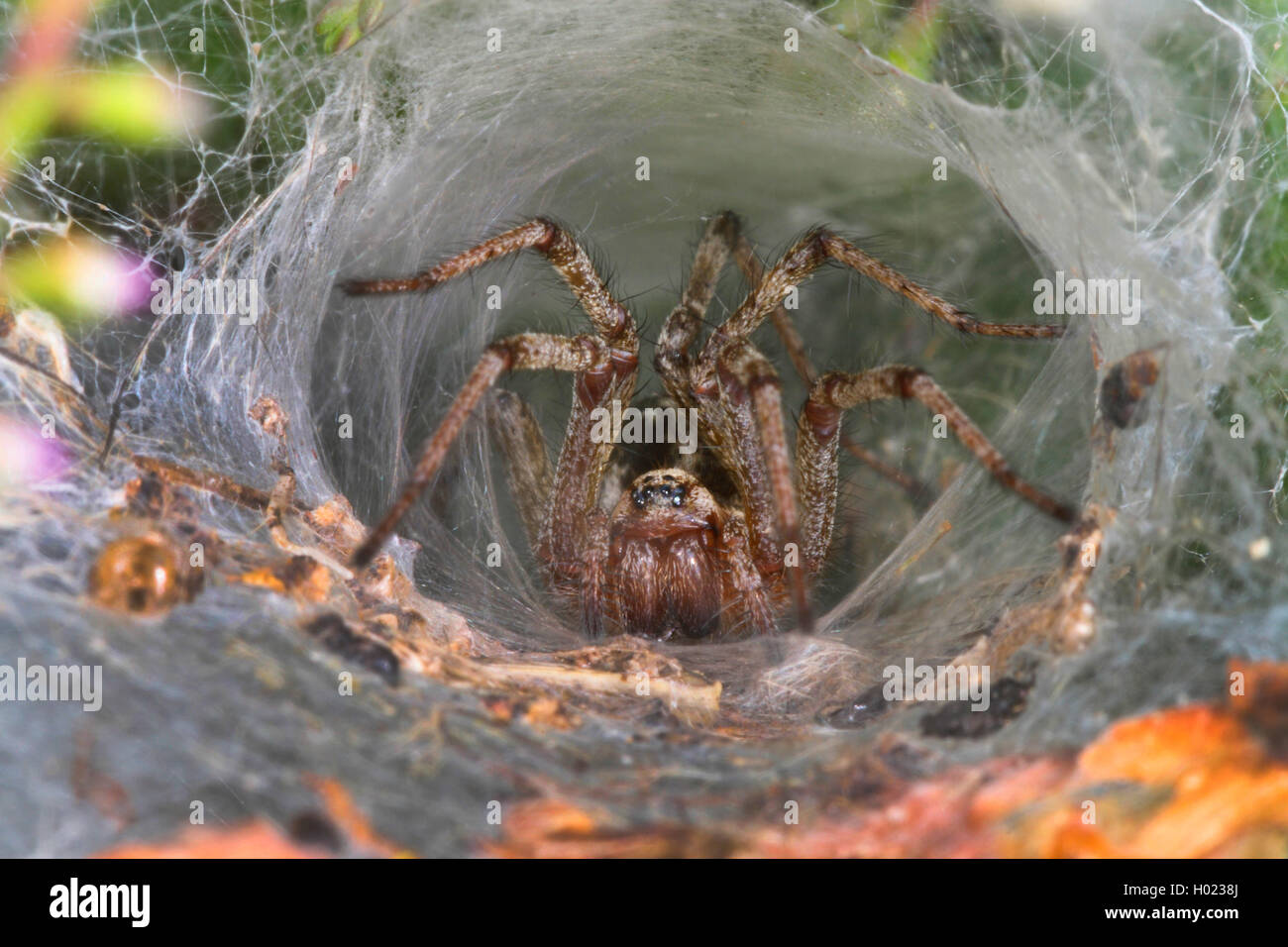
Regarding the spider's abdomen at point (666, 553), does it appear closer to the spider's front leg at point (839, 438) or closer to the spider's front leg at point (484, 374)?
the spider's front leg at point (839, 438)

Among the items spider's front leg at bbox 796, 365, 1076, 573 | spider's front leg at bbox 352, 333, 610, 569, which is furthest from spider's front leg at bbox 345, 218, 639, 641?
spider's front leg at bbox 796, 365, 1076, 573

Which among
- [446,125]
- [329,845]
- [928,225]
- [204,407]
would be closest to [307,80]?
[446,125]

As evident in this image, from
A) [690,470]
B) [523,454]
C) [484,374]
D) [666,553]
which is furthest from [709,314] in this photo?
[484,374]

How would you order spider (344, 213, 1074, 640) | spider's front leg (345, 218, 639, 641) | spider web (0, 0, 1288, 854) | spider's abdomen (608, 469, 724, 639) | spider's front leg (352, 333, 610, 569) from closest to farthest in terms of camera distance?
spider web (0, 0, 1288, 854) → spider's front leg (352, 333, 610, 569) → spider's front leg (345, 218, 639, 641) → spider (344, 213, 1074, 640) → spider's abdomen (608, 469, 724, 639)

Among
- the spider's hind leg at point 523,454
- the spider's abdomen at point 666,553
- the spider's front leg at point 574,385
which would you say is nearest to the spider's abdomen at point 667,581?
the spider's abdomen at point 666,553

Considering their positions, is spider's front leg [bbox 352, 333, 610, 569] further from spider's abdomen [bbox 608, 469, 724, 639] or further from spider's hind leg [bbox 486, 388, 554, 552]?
spider's hind leg [bbox 486, 388, 554, 552]
